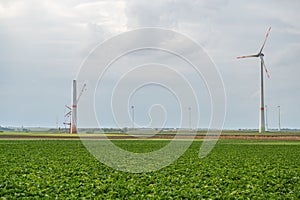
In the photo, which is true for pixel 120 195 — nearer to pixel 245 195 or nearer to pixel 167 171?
pixel 245 195

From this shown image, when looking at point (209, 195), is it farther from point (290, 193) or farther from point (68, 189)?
point (68, 189)

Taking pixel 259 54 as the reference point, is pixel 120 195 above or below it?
below

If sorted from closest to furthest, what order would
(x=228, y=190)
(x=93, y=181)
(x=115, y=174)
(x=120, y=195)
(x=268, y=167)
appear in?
(x=120, y=195) → (x=228, y=190) → (x=93, y=181) → (x=115, y=174) → (x=268, y=167)

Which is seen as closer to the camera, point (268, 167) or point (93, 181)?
point (93, 181)

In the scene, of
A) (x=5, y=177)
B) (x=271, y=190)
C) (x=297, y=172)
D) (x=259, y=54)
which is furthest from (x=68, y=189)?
(x=259, y=54)

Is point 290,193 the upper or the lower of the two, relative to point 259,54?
lower

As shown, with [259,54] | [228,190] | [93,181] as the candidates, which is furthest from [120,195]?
[259,54]

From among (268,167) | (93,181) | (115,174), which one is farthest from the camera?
(268,167)

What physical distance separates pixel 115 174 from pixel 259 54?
98106 mm

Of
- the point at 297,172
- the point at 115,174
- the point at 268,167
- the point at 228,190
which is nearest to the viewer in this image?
the point at 228,190

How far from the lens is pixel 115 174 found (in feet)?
85.9

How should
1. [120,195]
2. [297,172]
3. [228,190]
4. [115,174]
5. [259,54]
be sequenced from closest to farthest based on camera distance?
1. [120,195]
2. [228,190]
3. [115,174]
4. [297,172]
5. [259,54]

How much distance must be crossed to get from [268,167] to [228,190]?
37.2ft

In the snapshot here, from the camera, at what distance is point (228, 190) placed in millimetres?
21062
